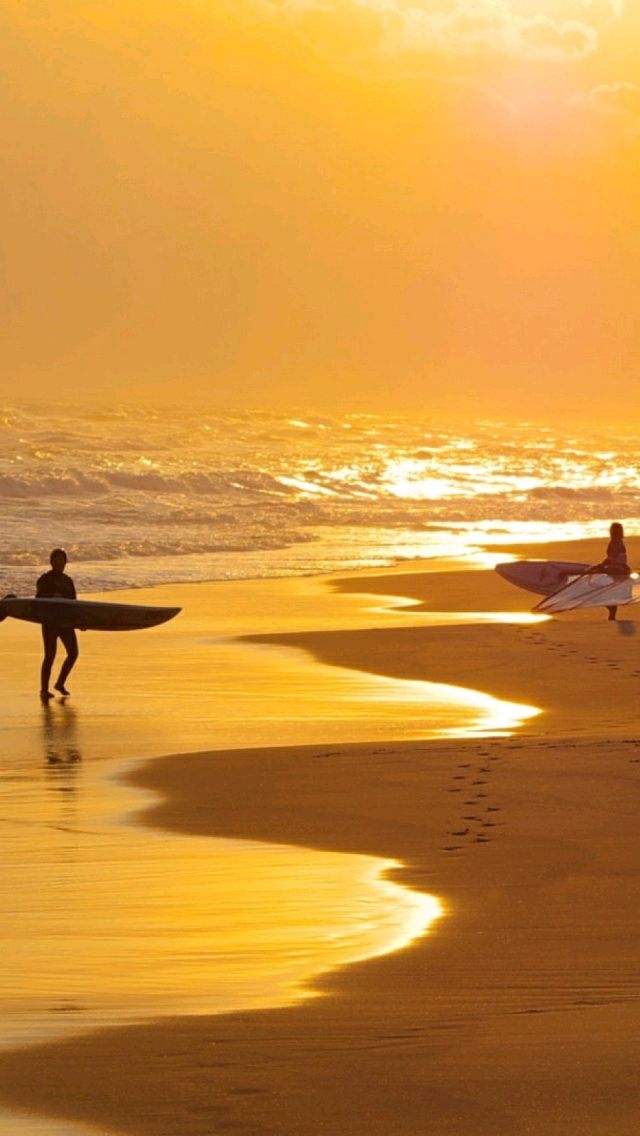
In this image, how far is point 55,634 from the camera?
15906 millimetres

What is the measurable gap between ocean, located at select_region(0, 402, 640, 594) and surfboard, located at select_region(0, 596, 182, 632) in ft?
27.2

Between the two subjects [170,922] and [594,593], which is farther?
[594,593]

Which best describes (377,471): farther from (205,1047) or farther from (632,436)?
(205,1047)

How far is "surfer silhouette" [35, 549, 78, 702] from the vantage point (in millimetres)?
15500

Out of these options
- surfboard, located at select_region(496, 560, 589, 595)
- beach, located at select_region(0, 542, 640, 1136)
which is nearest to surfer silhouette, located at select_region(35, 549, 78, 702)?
beach, located at select_region(0, 542, 640, 1136)

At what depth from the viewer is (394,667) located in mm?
17391

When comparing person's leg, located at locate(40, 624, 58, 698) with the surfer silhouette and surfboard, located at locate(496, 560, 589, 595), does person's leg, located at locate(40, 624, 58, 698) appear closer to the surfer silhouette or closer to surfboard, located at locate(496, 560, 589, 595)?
the surfer silhouette

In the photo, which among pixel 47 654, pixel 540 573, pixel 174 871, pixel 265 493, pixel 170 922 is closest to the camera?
pixel 170 922

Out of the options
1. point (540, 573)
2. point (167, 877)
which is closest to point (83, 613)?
point (167, 877)

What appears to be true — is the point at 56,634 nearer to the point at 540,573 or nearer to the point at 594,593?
the point at 594,593

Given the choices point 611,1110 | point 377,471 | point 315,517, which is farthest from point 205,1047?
point 377,471

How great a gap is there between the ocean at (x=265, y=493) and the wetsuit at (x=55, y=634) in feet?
31.5

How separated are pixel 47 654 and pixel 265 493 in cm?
3953

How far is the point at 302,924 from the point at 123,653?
1110 centimetres
